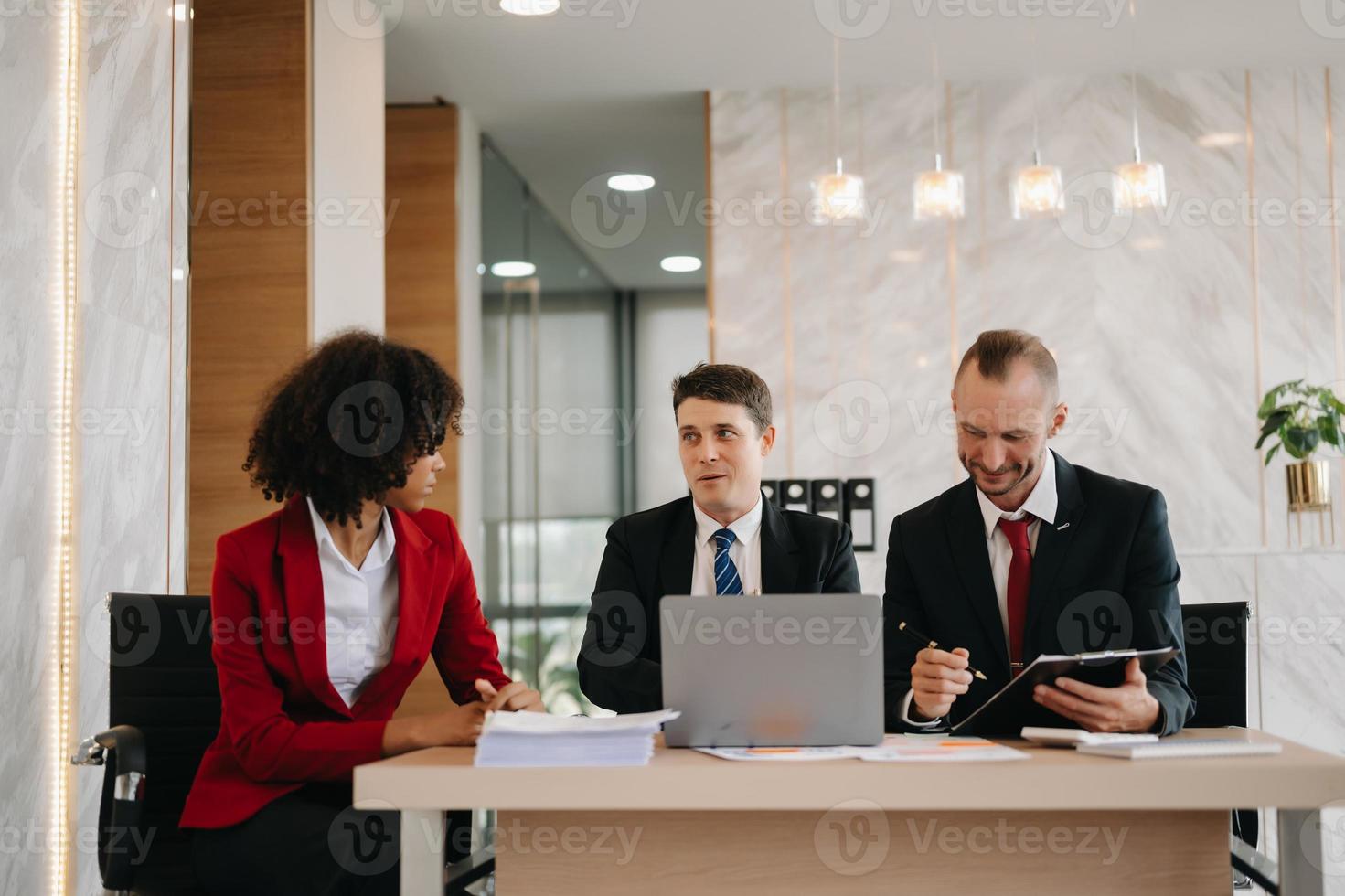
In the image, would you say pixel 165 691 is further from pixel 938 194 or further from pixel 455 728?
pixel 938 194

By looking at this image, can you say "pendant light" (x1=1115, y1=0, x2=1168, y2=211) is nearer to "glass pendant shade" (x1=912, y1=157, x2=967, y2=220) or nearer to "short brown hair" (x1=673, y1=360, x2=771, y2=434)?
"glass pendant shade" (x1=912, y1=157, x2=967, y2=220)

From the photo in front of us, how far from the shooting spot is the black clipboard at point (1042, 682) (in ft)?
5.69

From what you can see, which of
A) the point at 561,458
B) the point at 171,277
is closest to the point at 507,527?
the point at 561,458

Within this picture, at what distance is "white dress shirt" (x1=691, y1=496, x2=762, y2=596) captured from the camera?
2.60 m

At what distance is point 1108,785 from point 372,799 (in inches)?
36.4

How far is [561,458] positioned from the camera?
7.65m

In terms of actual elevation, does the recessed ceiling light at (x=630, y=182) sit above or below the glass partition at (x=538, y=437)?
above

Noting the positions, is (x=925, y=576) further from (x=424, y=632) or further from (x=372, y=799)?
(x=372, y=799)

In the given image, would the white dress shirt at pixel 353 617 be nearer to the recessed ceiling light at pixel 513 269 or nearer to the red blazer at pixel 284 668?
the red blazer at pixel 284 668

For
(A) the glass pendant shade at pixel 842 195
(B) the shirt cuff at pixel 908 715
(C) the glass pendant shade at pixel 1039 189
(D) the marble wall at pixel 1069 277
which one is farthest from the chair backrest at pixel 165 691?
(D) the marble wall at pixel 1069 277

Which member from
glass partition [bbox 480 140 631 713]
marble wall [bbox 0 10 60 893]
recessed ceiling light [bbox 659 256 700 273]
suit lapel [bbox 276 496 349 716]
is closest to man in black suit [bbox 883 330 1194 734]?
suit lapel [bbox 276 496 349 716]

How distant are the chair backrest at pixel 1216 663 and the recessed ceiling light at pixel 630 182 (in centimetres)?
521

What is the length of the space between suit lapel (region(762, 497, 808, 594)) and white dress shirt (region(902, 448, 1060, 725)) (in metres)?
0.40

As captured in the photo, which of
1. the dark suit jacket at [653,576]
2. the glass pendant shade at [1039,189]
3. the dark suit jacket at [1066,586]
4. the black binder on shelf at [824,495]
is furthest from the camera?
the black binder on shelf at [824,495]
